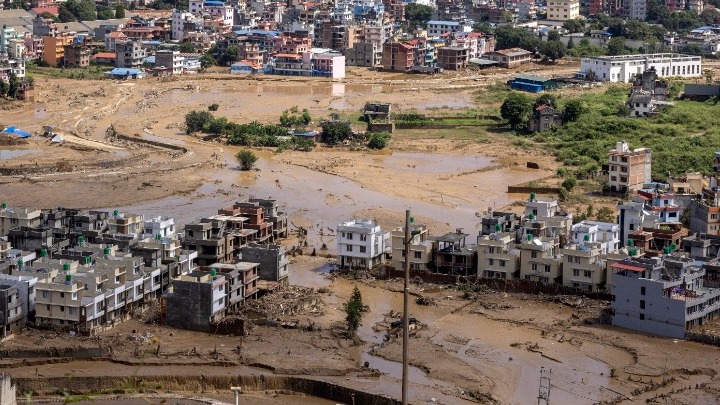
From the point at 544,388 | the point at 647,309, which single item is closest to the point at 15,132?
the point at 647,309

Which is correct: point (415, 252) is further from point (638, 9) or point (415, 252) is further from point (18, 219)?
point (638, 9)

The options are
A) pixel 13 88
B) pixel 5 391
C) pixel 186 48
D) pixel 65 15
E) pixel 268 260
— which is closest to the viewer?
pixel 5 391

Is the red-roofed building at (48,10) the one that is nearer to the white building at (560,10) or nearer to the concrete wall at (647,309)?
the white building at (560,10)

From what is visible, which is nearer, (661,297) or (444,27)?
(661,297)

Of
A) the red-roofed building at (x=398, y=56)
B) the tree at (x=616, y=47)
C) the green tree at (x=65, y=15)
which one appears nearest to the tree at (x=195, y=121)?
the red-roofed building at (x=398, y=56)

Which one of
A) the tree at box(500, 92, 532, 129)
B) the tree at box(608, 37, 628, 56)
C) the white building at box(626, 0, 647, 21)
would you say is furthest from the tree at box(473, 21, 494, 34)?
the tree at box(500, 92, 532, 129)
